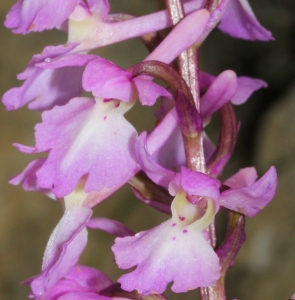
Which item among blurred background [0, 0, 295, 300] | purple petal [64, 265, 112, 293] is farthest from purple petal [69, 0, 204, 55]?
blurred background [0, 0, 295, 300]

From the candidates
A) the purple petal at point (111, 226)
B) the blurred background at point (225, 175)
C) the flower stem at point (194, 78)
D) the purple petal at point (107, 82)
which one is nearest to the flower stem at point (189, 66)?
the flower stem at point (194, 78)

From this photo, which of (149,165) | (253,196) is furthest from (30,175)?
(253,196)

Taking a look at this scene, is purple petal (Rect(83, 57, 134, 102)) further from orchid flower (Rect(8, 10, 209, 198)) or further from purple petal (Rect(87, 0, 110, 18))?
purple petal (Rect(87, 0, 110, 18))

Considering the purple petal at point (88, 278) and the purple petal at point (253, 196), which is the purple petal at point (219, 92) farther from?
the purple petal at point (88, 278)

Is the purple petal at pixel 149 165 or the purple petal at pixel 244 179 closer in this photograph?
the purple petal at pixel 149 165

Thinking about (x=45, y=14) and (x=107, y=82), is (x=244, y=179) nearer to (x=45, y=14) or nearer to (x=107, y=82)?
(x=107, y=82)

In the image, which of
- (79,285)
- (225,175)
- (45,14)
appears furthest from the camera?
(225,175)

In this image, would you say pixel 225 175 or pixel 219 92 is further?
pixel 225 175
